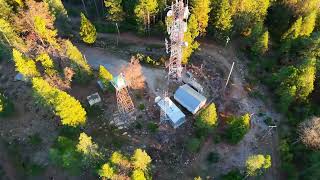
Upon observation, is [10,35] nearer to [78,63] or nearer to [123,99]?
[78,63]

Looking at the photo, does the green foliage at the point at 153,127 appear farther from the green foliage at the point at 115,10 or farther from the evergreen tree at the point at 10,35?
the evergreen tree at the point at 10,35

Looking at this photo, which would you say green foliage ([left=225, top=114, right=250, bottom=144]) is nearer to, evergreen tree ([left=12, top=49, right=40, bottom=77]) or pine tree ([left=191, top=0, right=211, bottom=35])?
pine tree ([left=191, top=0, right=211, bottom=35])

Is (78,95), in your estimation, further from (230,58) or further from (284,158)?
(284,158)

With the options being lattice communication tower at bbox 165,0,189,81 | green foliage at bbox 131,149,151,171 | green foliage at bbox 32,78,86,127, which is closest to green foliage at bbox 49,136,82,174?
green foliage at bbox 32,78,86,127

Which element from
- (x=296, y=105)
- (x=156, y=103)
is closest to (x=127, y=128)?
(x=156, y=103)

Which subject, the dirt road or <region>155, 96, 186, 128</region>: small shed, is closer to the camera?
the dirt road

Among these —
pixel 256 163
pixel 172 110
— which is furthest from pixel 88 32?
pixel 256 163
